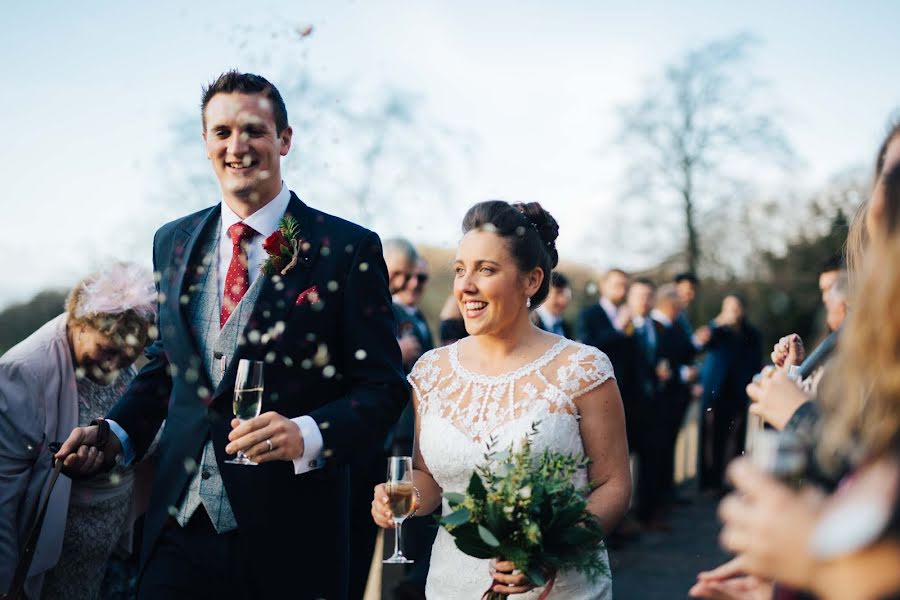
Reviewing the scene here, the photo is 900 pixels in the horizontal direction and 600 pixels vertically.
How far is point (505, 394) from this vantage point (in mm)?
3633

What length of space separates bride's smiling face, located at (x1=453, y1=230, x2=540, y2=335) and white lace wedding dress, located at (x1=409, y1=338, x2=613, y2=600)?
0.24 metres

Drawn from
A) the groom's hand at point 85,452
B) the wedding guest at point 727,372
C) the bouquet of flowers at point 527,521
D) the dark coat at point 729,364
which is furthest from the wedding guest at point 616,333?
the bouquet of flowers at point 527,521

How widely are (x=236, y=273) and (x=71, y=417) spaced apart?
1.41m

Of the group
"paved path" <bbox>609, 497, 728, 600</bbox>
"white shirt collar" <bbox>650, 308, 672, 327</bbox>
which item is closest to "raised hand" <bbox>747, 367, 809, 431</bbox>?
"paved path" <bbox>609, 497, 728, 600</bbox>

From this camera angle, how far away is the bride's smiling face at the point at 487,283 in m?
3.60

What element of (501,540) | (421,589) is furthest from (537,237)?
(421,589)

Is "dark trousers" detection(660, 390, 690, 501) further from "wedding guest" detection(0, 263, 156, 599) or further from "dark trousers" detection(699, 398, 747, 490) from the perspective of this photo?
"wedding guest" detection(0, 263, 156, 599)

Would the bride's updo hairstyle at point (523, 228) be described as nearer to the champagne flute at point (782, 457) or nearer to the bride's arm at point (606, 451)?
the bride's arm at point (606, 451)

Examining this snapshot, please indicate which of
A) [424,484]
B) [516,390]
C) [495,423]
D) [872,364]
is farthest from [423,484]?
[872,364]

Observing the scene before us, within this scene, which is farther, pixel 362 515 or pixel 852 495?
pixel 362 515

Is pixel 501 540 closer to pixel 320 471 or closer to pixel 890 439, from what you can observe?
pixel 320 471

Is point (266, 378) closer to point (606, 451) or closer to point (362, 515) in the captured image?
point (606, 451)

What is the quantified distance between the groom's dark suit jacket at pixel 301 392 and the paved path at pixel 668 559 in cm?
435

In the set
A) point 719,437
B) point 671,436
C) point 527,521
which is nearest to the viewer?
point 527,521
